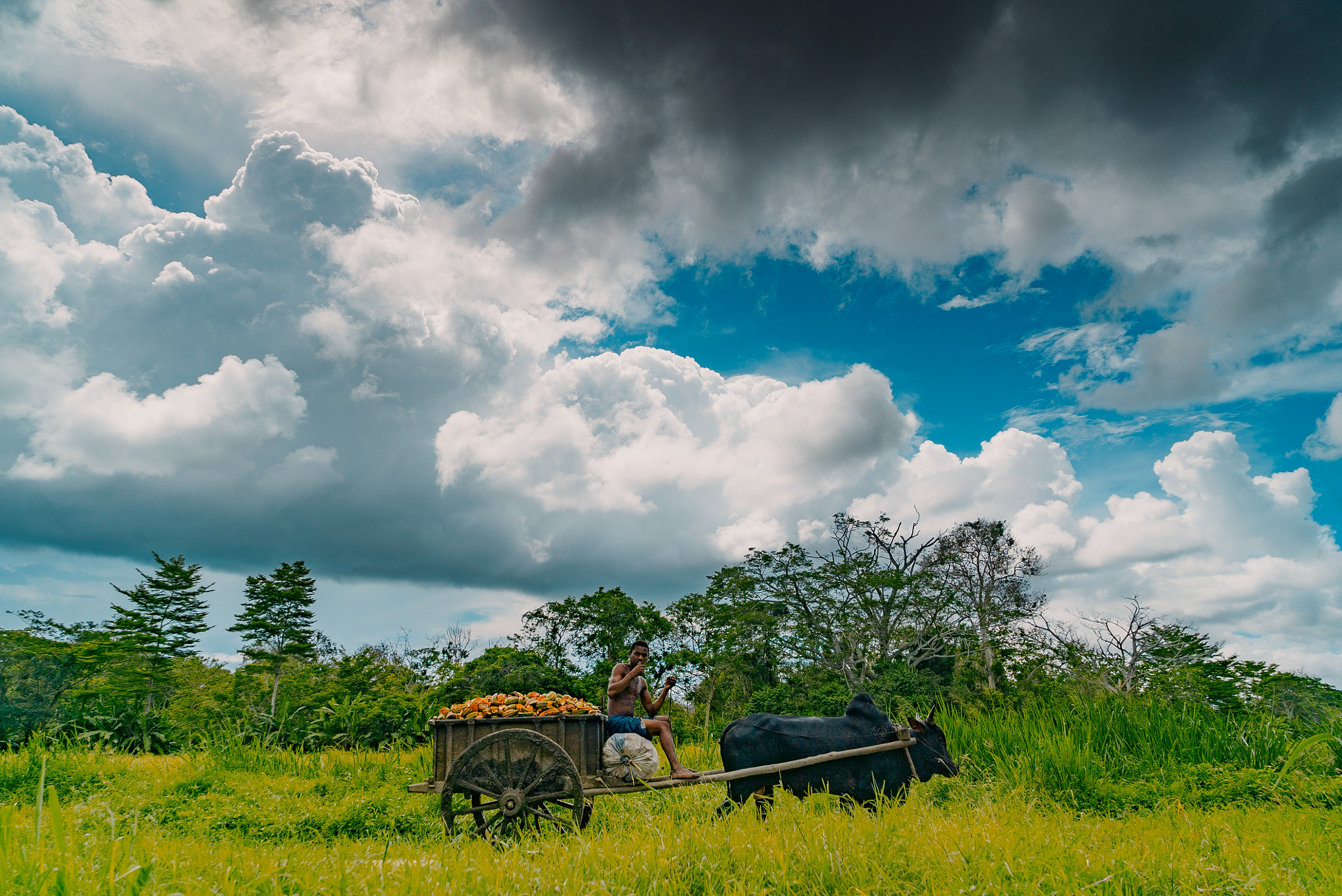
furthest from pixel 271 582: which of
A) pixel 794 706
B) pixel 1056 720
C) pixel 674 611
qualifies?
pixel 1056 720

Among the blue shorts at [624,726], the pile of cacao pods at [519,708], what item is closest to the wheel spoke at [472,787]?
the pile of cacao pods at [519,708]

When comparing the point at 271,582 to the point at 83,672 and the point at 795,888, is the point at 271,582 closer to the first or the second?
the point at 83,672

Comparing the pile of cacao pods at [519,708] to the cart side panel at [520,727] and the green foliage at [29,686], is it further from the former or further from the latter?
the green foliage at [29,686]

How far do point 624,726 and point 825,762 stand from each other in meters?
1.92

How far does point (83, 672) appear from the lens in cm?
1653

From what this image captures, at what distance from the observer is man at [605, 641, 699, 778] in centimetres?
698

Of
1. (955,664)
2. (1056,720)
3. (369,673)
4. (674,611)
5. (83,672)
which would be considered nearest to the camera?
(1056,720)

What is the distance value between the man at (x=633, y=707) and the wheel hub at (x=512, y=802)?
103 cm

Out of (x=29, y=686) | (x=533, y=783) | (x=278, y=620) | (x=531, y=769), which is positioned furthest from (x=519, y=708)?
(x=278, y=620)

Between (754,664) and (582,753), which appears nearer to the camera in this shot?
(582,753)

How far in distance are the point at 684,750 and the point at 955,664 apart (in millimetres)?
11265

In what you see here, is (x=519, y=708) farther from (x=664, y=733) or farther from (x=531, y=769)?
(x=664, y=733)

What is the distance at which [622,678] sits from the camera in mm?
7395

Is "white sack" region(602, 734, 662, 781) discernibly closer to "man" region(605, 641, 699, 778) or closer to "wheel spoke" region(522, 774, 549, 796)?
"man" region(605, 641, 699, 778)
